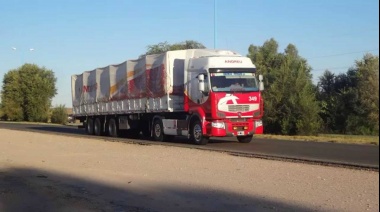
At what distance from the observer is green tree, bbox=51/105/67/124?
240 feet

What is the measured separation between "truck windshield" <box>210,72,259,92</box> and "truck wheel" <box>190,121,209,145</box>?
1876 mm

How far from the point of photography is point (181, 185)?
11.3 m

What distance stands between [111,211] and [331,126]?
3449 centimetres

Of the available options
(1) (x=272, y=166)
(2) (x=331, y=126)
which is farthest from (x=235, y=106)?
(2) (x=331, y=126)

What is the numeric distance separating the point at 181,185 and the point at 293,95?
94.4 ft

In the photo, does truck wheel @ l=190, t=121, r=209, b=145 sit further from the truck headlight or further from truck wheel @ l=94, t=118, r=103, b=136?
truck wheel @ l=94, t=118, r=103, b=136

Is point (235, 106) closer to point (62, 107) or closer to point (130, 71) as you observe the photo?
point (130, 71)

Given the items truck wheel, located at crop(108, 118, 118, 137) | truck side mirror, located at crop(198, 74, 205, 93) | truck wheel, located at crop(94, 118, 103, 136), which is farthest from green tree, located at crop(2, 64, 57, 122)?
truck side mirror, located at crop(198, 74, 205, 93)

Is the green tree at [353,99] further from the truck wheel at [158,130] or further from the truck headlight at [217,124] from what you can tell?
the truck wheel at [158,130]

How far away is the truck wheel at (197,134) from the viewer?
22.8m

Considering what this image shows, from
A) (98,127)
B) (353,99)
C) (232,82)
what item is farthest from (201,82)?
(98,127)

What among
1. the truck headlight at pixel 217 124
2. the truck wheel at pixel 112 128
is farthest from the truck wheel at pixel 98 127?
the truck headlight at pixel 217 124

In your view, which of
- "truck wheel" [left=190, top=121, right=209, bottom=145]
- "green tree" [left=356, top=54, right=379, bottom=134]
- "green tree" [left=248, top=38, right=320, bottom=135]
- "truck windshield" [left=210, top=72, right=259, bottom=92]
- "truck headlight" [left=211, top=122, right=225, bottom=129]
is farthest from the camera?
"green tree" [left=248, top=38, right=320, bottom=135]

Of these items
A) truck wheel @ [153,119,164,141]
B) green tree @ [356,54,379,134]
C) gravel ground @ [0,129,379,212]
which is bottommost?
gravel ground @ [0,129,379,212]
